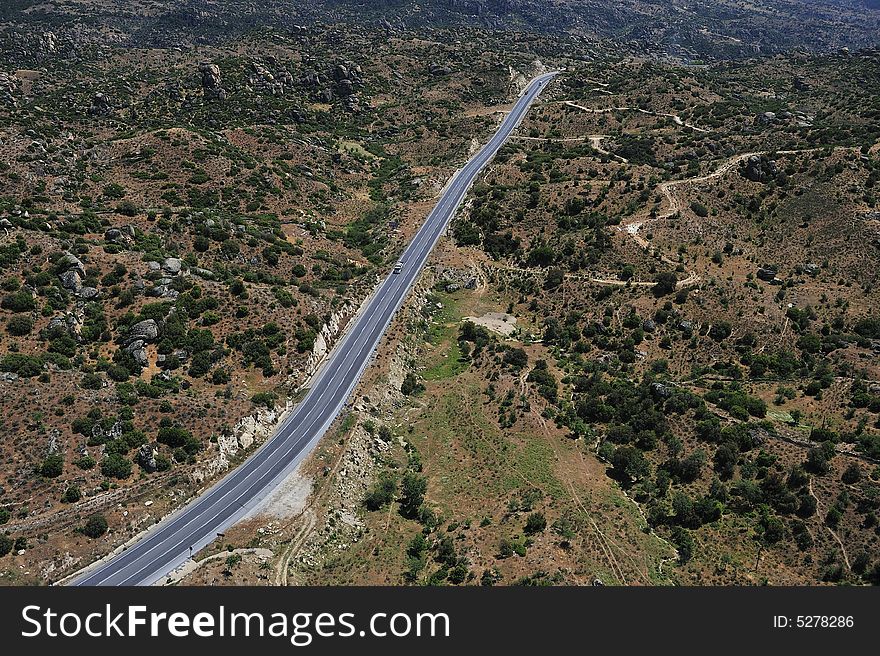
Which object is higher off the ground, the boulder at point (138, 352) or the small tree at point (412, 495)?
the boulder at point (138, 352)

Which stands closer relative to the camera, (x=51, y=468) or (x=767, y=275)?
(x=51, y=468)

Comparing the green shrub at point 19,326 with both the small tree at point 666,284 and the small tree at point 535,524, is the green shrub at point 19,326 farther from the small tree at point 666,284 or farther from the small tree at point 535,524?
the small tree at point 666,284

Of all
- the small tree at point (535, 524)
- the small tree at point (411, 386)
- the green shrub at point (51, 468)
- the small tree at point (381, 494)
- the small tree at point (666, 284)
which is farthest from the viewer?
the small tree at point (666, 284)

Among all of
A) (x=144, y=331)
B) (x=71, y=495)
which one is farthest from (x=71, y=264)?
(x=71, y=495)

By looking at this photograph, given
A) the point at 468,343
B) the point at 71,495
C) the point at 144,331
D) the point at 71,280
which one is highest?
the point at 71,280

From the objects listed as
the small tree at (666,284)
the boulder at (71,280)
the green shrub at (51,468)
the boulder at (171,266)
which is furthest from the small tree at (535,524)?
the boulder at (71,280)

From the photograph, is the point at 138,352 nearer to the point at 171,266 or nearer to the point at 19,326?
the point at 19,326

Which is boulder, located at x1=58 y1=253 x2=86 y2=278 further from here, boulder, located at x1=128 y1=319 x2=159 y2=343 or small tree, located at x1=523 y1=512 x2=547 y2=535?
small tree, located at x1=523 y1=512 x2=547 y2=535

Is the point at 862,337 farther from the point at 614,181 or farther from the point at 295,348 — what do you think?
the point at 295,348

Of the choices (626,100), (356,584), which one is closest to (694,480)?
(356,584)
